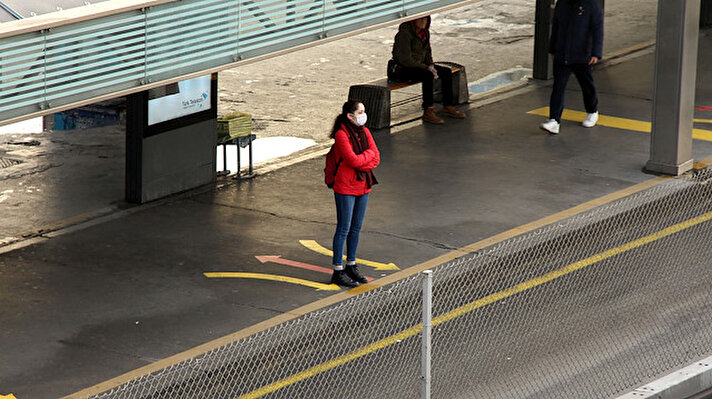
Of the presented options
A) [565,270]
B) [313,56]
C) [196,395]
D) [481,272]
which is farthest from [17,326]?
[313,56]

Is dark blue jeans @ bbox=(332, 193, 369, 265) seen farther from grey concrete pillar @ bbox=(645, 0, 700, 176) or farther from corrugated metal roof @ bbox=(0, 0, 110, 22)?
grey concrete pillar @ bbox=(645, 0, 700, 176)

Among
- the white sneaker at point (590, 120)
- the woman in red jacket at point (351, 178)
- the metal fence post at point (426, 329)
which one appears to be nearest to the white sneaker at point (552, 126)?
the white sneaker at point (590, 120)

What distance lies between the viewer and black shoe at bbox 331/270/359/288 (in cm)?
1115

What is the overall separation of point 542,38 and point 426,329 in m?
11.7

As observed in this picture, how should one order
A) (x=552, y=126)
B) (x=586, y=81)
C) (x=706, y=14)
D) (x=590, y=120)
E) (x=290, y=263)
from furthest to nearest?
(x=706, y=14)
(x=590, y=120)
(x=552, y=126)
(x=586, y=81)
(x=290, y=263)

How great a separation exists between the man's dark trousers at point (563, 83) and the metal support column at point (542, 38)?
8.52 feet

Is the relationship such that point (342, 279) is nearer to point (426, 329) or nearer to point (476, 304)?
point (476, 304)

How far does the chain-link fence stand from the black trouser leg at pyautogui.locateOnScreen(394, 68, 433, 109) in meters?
4.97

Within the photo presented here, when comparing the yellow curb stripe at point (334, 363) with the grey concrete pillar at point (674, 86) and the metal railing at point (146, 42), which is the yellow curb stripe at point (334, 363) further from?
the grey concrete pillar at point (674, 86)

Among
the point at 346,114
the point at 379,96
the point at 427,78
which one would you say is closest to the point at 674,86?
the point at 427,78

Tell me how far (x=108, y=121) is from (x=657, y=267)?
8.51 m

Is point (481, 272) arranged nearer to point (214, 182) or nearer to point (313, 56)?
point (214, 182)

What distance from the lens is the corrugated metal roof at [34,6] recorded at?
29.9 ft

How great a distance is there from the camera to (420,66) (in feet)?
55.3
